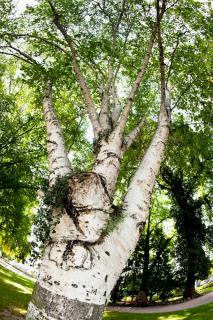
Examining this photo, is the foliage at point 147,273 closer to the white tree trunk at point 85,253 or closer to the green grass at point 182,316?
the green grass at point 182,316

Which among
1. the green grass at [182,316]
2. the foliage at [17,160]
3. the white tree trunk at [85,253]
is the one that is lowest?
the green grass at [182,316]

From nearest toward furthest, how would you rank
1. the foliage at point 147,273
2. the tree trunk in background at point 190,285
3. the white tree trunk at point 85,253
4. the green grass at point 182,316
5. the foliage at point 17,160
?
the white tree trunk at point 85,253, the green grass at point 182,316, the foliage at point 17,160, the tree trunk in background at point 190,285, the foliage at point 147,273

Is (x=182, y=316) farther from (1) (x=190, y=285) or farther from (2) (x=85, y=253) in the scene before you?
(2) (x=85, y=253)

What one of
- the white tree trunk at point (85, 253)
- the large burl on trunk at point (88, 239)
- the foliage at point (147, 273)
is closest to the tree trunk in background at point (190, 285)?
the foliage at point (147, 273)

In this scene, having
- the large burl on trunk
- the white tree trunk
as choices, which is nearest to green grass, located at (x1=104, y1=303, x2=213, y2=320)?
the large burl on trunk

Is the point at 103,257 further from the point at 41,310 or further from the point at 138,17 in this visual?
the point at 138,17

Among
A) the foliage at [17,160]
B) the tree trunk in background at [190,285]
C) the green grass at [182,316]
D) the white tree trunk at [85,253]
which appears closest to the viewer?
the white tree trunk at [85,253]

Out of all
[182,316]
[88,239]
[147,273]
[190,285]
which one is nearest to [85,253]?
[88,239]

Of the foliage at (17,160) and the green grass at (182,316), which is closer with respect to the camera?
the green grass at (182,316)

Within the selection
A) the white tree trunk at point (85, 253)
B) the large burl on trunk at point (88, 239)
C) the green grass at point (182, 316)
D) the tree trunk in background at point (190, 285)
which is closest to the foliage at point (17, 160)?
the green grass at point (182, 316)

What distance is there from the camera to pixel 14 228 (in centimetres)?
1825

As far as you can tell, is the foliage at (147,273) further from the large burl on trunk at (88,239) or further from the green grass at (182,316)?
the large burl on trunk at (88,239)

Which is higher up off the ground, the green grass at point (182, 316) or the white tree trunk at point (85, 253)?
the white tree trunk at point (85, 253)

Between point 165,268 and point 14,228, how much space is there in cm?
1251
